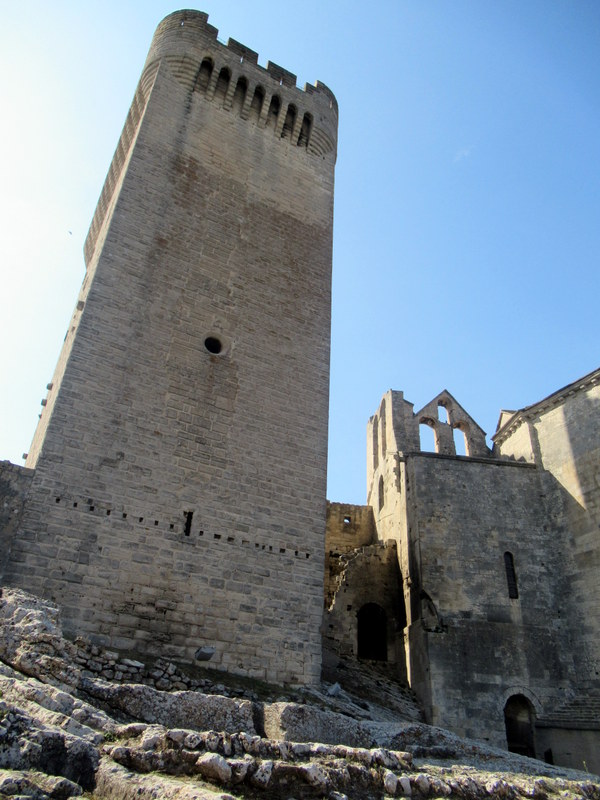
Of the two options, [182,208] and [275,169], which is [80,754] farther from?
[275,169]

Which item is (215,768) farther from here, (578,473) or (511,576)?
(578,473)

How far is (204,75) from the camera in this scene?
15.5 meters

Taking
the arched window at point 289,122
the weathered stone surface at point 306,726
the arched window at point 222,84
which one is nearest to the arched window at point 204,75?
the arched window at point 222,84

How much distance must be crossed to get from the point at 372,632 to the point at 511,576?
3.94m

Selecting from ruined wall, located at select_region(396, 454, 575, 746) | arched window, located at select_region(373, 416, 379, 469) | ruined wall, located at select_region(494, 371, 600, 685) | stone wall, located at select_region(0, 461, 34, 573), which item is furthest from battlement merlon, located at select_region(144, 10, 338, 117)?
stone wall, located at select_region(0, 461, 34, 573)

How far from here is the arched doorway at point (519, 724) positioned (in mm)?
12938

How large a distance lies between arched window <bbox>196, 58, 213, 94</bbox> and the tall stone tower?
0.24 ft

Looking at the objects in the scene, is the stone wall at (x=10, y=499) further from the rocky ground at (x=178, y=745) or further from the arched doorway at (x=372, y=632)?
the arched doorway at (x=372, y=632)

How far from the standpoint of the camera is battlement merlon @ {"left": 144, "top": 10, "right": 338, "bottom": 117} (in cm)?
1548

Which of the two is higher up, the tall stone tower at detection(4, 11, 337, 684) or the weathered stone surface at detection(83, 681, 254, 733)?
the tall stone tower at detection(4, 11, 337, 684)

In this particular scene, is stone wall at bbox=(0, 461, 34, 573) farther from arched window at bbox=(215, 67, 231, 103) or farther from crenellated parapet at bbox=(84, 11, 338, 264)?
arched window at bbox=(215, 67, 231, 103)

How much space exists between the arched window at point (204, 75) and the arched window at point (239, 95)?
Answer: 754 mm

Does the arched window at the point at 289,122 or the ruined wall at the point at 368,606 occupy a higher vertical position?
the arched window at the point at 289,122

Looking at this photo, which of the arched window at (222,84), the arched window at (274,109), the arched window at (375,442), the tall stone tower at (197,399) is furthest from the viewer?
the arched window at (375,442)
